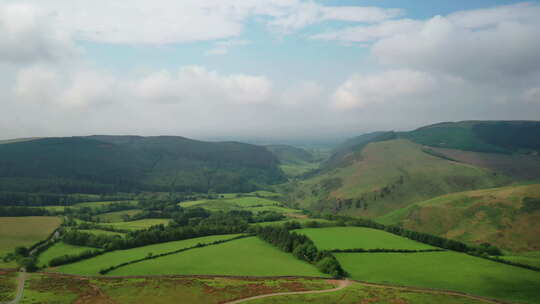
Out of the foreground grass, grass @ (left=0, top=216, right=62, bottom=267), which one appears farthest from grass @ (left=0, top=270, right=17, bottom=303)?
grass @ (left=0, top=216, right=62, bottom=267)

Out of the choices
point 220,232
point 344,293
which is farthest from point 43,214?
point 344,293

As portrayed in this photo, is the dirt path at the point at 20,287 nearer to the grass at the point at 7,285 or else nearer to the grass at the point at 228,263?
the grass at the point at 7,285

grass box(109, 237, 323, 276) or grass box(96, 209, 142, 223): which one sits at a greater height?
grass box(109, 237, 323, 276)

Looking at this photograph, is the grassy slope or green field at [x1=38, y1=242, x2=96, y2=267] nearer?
green field at [x1=38, y1=242, x2=96, y2=267]

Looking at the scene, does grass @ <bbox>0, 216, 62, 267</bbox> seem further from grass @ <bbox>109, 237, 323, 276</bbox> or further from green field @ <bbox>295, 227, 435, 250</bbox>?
green field @ <bbox>295, 227, 435, 250</bbox>

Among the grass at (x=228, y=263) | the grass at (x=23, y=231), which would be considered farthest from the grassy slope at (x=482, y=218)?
the grass at (x=23, y=231)

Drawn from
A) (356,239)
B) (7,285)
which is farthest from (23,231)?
(356,239)

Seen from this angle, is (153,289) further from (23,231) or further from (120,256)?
(23,231)
